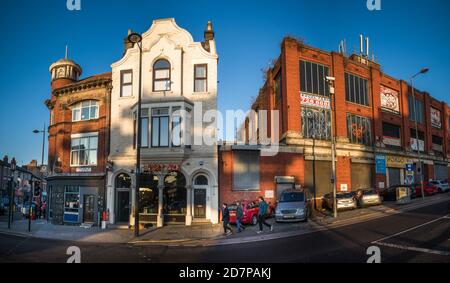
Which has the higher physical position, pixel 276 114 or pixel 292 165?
pixel 276 114

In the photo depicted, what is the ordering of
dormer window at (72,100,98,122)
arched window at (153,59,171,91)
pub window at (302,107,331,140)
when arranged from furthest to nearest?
pub window at (302,107,331,140) → dormer window at (72,100,98,122) → arched window at (153,59,171,91)

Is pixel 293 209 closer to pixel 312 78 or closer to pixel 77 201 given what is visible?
pixel 312 78

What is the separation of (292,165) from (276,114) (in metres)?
8.50

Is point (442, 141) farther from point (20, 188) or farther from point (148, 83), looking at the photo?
point (20, 188)

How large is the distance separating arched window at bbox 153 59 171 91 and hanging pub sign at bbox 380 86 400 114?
2617 centimetres

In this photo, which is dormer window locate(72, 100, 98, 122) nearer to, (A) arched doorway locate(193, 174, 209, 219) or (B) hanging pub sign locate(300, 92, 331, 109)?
(A) arched doorway locate(193, 174, 209, 219)

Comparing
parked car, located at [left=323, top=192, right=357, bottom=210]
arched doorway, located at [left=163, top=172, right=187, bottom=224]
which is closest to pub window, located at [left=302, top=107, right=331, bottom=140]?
parked car, located at [left=323, top=192, right=357, bottom=210]

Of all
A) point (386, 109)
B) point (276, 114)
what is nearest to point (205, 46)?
point (276, 114)

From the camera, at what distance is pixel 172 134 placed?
22328mm

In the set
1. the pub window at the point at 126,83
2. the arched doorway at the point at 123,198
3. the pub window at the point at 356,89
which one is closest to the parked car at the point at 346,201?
the pub window at the point at 356,89

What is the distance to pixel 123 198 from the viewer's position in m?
23.8

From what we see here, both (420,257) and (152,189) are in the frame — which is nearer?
(420,257)

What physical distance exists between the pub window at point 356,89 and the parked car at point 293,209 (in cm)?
1704

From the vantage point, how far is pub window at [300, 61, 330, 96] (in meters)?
30.2
